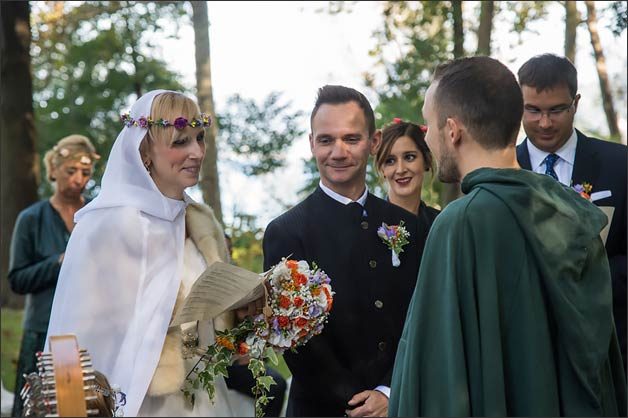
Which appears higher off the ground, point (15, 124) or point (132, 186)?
point (15, 124)

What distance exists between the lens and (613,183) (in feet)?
16.6

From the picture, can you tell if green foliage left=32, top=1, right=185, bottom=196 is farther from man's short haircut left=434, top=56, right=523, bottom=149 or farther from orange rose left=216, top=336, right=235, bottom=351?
man's short haircut left=434, top=56, right=523, bottom=149

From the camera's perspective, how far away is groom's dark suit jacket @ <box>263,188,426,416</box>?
14.2 ft

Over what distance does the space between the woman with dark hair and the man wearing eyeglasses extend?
2.47 feet

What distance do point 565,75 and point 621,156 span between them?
59 cm

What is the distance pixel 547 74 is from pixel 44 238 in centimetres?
415

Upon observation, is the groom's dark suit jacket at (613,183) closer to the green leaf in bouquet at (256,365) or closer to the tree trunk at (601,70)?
the green leaf in bouquet at (256,365)

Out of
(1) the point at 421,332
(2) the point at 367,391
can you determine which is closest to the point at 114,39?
(2) the point at 367,391

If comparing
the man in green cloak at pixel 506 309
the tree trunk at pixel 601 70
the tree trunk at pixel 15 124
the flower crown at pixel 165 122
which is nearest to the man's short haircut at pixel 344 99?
the flower crown at pixel 165 122

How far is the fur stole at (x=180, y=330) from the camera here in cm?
403

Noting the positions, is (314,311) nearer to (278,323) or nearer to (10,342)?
(278,323)

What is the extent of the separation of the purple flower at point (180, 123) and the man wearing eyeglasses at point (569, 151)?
1879 millimetres

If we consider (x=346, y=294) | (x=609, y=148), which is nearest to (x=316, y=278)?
(x=346, y=294)

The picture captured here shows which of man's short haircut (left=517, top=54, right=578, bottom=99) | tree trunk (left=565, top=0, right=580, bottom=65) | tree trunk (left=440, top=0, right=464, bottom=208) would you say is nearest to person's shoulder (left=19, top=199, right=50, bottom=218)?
man's short haircut (left=517, top=54, right=578, bottom=99)
